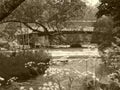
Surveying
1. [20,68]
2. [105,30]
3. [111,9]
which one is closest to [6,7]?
[20,68]

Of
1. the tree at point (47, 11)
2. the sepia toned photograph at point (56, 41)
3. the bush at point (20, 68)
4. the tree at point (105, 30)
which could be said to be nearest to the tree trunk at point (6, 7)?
the sepia toned photograph at point (56, 41)

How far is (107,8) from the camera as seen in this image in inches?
917

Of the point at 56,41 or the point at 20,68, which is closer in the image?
the point at 20,68

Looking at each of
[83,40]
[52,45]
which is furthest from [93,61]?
[83,40]

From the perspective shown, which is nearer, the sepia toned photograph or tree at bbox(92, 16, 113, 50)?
the sepia toned photograph

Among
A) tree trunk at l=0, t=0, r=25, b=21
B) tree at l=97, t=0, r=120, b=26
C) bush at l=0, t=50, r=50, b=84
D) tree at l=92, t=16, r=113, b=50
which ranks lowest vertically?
bush at l=0, t=50, r=50, b=84

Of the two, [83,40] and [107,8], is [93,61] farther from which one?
[83,40]

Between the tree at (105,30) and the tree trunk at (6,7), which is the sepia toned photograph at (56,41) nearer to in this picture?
the tree at (105,30)

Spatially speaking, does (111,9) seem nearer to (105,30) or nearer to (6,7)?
(105,30)

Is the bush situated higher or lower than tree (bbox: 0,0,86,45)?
lower

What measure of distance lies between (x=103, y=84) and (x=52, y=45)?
17633 mm

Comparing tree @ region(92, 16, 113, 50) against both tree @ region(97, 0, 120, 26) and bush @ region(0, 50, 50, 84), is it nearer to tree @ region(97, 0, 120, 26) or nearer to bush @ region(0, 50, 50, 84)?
tree @ region(97, 0, 120, 26)

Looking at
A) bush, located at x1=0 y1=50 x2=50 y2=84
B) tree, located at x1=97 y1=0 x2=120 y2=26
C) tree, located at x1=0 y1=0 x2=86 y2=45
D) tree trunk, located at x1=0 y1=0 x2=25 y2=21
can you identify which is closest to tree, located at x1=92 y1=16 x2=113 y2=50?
tree, located at x1=97 y1=0 x2=120 y2=26

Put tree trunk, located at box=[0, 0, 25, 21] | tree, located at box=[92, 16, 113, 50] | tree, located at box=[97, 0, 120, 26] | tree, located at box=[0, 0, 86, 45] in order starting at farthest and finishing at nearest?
tree, located at box=[0, 0, 86, 45] < tree, located at box=[97, 0, 120, 26] < tree, located at box=[92, 16, 113, 50] < tree trunk, located at box=[0, 0, 25, 21]
